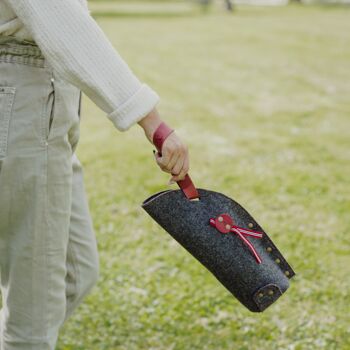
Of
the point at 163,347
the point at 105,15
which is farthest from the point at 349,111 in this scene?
the point at 105,15

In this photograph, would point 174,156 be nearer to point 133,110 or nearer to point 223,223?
point 133,110

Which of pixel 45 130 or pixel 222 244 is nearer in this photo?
pixel 45 130

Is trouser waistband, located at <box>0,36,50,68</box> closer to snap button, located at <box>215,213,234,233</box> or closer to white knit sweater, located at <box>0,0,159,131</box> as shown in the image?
white knit sweater, located at <box>0,0,159,131</box>

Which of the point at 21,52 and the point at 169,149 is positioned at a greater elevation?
the point at 21,52

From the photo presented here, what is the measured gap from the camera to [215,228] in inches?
79.8

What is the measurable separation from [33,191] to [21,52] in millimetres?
375

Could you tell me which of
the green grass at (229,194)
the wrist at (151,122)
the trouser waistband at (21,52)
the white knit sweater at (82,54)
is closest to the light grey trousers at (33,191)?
the trouser waistband at (21,52)

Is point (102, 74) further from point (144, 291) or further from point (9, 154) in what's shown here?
point (144, 291)

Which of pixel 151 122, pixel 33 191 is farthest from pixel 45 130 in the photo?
pixel 151 122

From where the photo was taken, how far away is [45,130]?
6.10 ft

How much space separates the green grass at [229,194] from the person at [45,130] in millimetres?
1096

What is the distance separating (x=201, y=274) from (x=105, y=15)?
16928mm

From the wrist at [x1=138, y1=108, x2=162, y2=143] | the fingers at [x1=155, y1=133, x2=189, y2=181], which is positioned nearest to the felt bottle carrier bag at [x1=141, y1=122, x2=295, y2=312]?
the fingers at [x1=155, y1=133, x2=189, y2=181]

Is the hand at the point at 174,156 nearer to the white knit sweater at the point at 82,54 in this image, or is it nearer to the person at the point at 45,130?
the person at the point at 45,130
